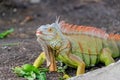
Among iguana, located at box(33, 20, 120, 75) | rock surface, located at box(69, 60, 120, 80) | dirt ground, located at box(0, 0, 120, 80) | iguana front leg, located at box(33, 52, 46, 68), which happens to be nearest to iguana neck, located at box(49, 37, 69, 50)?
iguana, located at box(33, 20, 120, 75)

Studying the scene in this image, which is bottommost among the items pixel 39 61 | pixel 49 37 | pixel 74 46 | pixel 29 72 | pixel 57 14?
pixel 29 72

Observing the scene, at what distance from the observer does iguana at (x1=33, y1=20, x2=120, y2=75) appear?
635 cm

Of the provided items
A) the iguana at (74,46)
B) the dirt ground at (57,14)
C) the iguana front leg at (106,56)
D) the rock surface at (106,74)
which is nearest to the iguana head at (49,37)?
the iguana at (74,46)

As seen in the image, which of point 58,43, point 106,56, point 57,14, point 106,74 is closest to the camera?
point 106,74

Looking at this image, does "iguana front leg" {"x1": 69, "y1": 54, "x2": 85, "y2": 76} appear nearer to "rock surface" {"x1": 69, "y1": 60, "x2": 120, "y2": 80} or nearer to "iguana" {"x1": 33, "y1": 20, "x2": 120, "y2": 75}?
"iguana" {"x1": 33, "y1": 20, "x2": 120, "y2": 75}

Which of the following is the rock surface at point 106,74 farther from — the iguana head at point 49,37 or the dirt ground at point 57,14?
the dirt ground at point 57,14

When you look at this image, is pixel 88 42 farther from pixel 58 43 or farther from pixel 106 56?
pixel 58 43

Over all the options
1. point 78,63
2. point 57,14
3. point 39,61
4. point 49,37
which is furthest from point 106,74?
point 57,14

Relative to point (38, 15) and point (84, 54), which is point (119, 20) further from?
point (84, 54)

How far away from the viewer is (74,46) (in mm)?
6555

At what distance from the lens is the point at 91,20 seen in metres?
11.0

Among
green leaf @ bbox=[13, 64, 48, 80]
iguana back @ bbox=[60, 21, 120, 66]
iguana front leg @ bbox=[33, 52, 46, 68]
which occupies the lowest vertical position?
green leaf @ bbox=[13, 64, 48, 80]

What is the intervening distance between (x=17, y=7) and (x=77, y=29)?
579cm

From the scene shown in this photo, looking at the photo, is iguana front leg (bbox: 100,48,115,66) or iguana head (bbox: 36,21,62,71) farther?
iguana front leg (bbox: 100,48,115,66)
